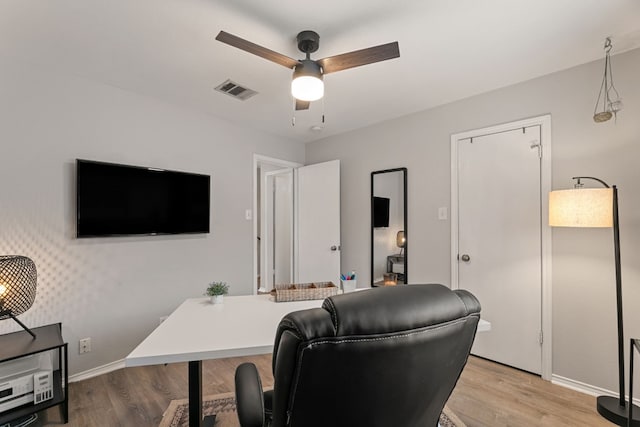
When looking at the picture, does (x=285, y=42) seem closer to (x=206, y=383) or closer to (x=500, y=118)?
(x=500, y=118)

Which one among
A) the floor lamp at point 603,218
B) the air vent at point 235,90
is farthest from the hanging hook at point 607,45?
the air vent at point 235,90

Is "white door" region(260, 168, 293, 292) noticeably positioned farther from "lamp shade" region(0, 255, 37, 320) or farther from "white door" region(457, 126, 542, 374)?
"lamp shade" region(0, 255, 37, 320)

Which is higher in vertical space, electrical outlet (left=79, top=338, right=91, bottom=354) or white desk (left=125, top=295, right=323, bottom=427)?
white desk (left=125, top=295, right=323, bottom=427)

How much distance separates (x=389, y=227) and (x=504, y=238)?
1.15 metres

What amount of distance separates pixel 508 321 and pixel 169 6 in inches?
131

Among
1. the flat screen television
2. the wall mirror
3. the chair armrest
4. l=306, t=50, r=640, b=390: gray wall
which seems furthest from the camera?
the flat screen television

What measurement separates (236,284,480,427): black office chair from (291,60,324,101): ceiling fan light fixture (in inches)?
56.7

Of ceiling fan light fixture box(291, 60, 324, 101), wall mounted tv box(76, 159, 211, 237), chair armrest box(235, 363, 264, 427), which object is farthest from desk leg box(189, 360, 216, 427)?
wall mounted tv box(76, 159, 211, 237)

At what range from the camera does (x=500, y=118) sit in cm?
269

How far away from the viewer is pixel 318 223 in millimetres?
4066

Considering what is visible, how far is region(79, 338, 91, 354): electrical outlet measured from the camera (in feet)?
7.97

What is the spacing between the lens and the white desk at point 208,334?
3.80ft

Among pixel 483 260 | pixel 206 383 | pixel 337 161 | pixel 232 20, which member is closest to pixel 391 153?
pixel 337 161

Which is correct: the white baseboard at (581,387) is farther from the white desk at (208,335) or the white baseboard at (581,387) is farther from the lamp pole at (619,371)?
the white desk at (208,335)
